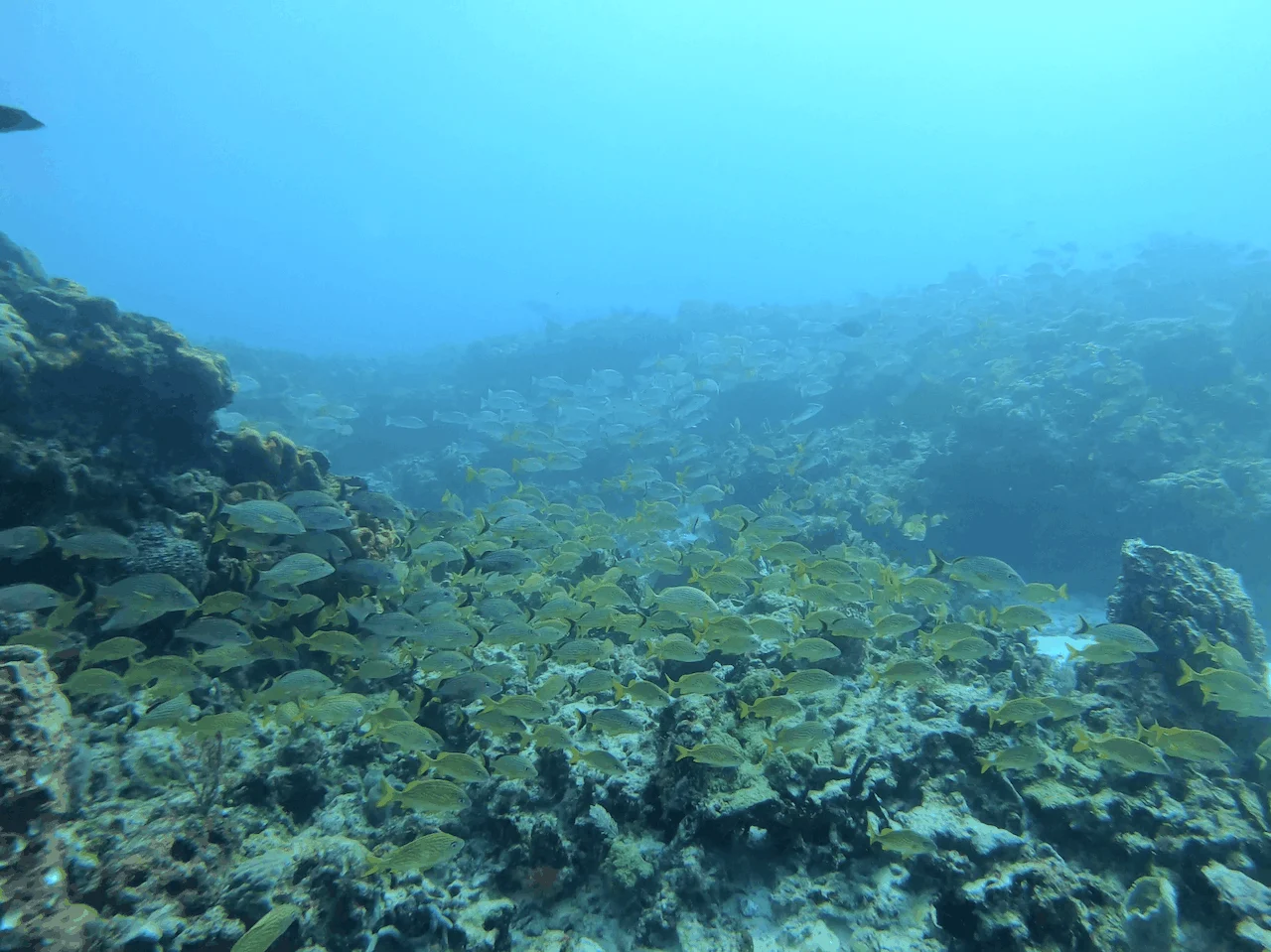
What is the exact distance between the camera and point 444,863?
462 cm

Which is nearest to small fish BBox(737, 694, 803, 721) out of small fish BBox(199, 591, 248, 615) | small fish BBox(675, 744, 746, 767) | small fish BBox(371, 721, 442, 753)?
small fish BBox(675, 744, 746, 767)

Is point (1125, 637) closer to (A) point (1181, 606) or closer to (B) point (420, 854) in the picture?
(A) point (1181, 606)

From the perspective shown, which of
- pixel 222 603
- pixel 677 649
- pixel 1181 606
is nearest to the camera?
pixel 677 649

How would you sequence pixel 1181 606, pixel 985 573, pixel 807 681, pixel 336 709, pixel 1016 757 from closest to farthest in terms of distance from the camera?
pixel 1016 757 < pixel 336 709 < pixel 807 681 < pixel 1181 606 < pixel 985 573

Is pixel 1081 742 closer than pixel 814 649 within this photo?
Yes

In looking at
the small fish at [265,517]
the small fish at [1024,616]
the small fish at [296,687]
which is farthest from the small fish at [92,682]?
the small fish at [1024,616]

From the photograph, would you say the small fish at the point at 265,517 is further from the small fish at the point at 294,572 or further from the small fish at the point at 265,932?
the small fish at the point at 265,932

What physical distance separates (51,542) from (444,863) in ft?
17.8

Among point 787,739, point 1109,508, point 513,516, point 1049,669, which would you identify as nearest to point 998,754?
point 787,739

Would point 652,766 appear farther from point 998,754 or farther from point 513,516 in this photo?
point 513,516

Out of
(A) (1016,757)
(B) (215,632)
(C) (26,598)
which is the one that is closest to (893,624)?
(A) (1016,757)

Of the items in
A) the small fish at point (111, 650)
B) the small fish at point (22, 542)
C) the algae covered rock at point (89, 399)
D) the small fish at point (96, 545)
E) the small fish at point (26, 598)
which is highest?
the algae covered rock at point (89, 399)

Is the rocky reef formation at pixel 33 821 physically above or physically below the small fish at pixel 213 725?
above

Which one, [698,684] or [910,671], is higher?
[910,671]
